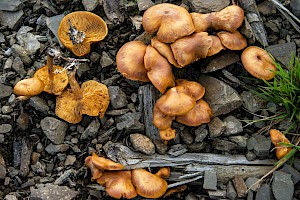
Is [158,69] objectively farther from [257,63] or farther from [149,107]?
[257,63]

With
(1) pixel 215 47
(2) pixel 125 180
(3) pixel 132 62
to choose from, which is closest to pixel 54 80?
(3) pixel 132 62

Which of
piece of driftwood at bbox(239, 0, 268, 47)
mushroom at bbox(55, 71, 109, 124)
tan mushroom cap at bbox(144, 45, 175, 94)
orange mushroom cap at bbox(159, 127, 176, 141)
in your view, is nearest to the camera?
tan mushroom cap at bbox(144, 45, 175, 94)

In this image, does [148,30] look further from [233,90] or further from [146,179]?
[146,179]

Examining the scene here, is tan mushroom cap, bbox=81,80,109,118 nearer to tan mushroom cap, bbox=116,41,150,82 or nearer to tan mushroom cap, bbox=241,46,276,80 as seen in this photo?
tan mushroom cap, bbox=116,41,150,82

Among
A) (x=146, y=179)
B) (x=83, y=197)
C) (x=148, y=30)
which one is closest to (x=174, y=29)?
(x=148, y=30)

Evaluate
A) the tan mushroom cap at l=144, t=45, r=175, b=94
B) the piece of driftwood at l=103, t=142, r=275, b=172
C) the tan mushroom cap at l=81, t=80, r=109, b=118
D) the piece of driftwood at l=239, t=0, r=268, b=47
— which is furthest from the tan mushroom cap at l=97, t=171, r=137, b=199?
the piece of driftwood at l=239, t=0, r=268, b=47

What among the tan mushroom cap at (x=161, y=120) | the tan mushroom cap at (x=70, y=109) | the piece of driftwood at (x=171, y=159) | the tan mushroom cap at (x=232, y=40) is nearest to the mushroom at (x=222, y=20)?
the tan mushroom cap at (x=232, y=40)
